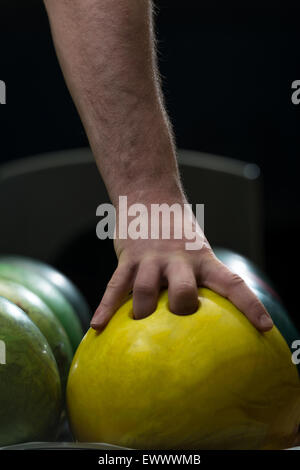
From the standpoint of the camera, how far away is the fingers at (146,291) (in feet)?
2.89

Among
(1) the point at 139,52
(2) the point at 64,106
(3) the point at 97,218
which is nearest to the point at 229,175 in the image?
(3) the point at 97,218

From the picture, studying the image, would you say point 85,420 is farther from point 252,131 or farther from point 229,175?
point 252,131

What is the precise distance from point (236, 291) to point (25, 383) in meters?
0.29

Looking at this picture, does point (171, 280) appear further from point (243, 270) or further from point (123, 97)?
point (243, 270)

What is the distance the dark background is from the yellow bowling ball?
89.4 inches

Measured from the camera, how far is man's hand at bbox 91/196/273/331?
87cm

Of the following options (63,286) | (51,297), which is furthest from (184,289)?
(63,286)

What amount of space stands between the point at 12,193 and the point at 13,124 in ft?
2.36

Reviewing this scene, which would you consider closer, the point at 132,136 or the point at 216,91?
the point at 132,136

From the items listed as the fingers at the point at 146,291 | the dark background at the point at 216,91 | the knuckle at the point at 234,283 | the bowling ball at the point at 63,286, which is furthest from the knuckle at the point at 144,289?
the dark background at the point at 216,91

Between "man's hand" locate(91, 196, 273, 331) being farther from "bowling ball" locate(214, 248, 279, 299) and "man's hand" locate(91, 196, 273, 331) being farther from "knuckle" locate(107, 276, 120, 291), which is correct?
"bowling ball" locate(214, 248, 279, 299)

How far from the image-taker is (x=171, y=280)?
0.88 metres

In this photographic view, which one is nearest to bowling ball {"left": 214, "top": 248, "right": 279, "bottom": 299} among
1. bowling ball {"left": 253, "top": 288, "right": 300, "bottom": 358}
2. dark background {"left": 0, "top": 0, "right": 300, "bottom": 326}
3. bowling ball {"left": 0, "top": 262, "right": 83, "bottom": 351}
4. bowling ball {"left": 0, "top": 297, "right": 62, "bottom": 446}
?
bowling ball {"left": 253, "top": 288, "right": 300, "bottom": 358}

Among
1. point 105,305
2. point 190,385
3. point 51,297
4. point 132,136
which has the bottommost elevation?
point 190,385
